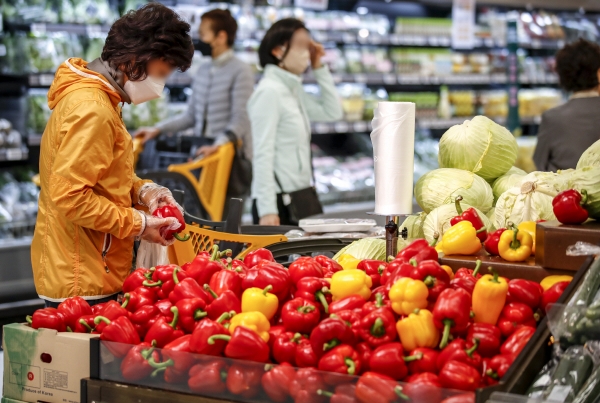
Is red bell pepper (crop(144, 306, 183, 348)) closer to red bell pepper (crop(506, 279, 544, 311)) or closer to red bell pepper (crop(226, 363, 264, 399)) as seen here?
red bell pepper (crop(226, 363, 264, 399))

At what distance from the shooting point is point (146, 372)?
170cm

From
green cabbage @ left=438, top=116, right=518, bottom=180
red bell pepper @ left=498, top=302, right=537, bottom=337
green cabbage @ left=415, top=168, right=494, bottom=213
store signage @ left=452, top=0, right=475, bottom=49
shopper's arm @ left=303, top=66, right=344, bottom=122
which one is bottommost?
red bell pepper @ left=498, top=302, right=537, bottom=337

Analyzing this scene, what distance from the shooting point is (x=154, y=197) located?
265 centimetres

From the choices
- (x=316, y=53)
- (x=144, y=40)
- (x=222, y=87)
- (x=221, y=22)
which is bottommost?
(x=222, y=87)

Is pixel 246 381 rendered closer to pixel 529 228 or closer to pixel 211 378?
pixel 211 378

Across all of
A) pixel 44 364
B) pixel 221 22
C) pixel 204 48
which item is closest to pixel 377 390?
pixel 44 364

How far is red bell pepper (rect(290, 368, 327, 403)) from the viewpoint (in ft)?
4.98

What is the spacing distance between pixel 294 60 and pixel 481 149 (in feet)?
5.58

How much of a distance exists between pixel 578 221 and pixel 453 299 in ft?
1.72

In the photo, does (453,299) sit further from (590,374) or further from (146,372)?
(146,372)

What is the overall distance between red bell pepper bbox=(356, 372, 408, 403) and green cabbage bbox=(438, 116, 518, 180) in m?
1.47

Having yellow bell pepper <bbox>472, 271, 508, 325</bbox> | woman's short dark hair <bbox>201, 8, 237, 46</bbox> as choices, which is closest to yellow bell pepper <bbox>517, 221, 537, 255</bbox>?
yellow bell pepper <bbox>472, 271, 508, 325</bbox>

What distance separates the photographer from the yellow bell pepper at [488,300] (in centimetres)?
167

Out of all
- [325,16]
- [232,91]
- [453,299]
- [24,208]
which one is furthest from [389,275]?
[325,16]
